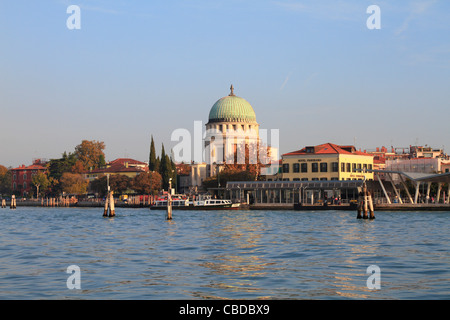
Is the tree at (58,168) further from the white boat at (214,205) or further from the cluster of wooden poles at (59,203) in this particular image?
the white boat at (214,205)

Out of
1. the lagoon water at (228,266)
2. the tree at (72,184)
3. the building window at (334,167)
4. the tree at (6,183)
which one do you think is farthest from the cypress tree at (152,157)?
the lagoon water at (228,266)

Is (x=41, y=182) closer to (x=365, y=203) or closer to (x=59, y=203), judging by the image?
(x=59, y=203)

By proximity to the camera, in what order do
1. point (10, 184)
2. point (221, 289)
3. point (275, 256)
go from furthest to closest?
point (10, 184), point (275, 256), point (221, 289)

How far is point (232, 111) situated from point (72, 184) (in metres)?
33.1

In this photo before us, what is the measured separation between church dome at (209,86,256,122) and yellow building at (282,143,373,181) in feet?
102

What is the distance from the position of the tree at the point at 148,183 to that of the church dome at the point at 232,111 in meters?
20.2

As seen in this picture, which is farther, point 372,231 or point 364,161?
point 364,161

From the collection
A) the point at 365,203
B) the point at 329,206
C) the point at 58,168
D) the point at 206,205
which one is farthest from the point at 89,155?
the point at 365,203

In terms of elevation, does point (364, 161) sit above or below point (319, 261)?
above

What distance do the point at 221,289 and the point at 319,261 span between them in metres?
6.74

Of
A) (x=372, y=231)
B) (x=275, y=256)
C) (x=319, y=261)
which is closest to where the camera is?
(x=319, y=261)

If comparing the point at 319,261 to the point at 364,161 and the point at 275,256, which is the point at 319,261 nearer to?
the point at 275,256

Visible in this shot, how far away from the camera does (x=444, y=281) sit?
18.0 meters
